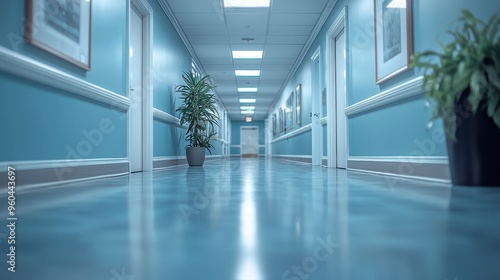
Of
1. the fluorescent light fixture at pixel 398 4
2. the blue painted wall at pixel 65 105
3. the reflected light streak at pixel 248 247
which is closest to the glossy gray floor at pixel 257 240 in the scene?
the reflected light streak at pixel 248 247

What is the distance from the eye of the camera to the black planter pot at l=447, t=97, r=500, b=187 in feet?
6.79

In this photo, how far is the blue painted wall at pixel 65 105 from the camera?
2053mm

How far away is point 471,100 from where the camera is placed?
1.88 meters

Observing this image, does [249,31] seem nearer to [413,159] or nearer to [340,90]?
[340,90]

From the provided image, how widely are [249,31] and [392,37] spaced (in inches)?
150

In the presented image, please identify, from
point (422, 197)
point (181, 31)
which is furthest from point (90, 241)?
point (181, 31)

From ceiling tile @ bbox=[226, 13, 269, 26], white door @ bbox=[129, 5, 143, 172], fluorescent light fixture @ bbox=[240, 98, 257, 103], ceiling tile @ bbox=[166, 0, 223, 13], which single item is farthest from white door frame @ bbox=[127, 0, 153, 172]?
fluorescent light fixture @ bbox=[240, 98, 257, 103]

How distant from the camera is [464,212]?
4.27 ft

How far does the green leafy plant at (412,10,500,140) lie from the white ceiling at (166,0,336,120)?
3774mm

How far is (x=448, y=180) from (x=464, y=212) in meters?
1.24

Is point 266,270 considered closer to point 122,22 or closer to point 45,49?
point 45,49

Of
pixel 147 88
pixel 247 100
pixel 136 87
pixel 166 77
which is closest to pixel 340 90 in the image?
pixel 166 77

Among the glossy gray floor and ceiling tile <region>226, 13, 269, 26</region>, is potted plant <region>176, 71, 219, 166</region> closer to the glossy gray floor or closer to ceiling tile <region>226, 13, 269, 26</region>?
ceiling tile <region>226, 13, 269, 26</region>

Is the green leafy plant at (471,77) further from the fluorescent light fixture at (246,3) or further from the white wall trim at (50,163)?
the fluorescent light fixture at (246,3)
